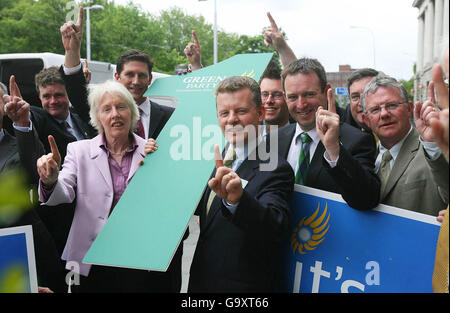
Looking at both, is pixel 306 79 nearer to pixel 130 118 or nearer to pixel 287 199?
pixel 287 199

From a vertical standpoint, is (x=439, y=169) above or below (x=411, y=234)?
above

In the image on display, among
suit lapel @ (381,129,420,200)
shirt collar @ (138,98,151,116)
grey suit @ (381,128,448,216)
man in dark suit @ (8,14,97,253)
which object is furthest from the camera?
shirt collar @ (138,98,151,116)

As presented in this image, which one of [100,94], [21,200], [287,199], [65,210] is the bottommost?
[65,210]

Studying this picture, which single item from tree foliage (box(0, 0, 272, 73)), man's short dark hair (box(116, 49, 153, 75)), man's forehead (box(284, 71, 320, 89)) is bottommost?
man's forehead (box(284, 71, 320, 89))

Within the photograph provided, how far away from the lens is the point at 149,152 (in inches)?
99.9

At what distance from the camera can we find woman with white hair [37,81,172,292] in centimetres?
237

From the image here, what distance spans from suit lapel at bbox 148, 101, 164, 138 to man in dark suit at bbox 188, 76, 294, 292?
40.9 inches

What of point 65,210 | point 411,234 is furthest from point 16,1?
point 411,234

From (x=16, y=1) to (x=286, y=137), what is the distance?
2582 centimetres

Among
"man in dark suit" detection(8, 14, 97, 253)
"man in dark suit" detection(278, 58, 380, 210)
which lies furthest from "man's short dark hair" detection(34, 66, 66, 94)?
"man in dark suit" detection(278, 58, 380, 210)

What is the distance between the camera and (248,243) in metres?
2.01

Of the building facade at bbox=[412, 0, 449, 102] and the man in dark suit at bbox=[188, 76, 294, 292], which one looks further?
the building facade at bbox=[412, 0, 449, 102]

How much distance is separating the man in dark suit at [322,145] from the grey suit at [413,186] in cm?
11

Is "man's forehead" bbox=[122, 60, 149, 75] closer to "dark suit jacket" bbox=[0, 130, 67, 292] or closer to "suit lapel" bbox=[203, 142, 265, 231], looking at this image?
"dark suit jacket" bbox=[0, 130, 67, 292]
